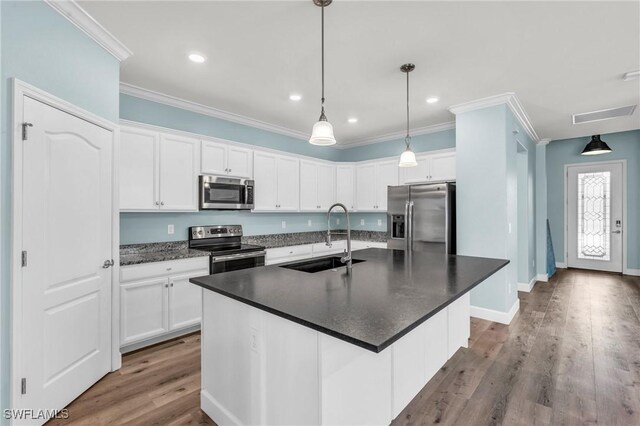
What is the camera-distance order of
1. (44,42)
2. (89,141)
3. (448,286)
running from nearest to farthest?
(448,286), (44,42), (89,141)

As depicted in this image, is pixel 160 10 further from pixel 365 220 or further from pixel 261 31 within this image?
pixel 365 220

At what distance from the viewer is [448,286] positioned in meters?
1.76

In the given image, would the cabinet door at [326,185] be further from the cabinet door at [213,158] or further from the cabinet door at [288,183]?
the cabinet door at [213,158]

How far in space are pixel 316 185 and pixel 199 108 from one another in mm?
2141

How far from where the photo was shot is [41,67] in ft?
6.34

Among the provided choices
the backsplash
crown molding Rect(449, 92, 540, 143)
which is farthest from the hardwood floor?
crown molding Rect(449, 92, 540, 143)

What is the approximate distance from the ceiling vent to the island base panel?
4119 millimetres

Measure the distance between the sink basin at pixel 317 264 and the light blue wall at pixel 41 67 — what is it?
67.1 inches

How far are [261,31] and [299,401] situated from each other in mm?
2476

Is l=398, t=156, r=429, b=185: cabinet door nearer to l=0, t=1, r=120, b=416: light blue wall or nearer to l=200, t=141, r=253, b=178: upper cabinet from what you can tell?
l=200, t=141, r=253, b=178: upper cabinet

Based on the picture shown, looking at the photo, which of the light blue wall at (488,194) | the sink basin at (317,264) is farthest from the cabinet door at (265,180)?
the light blue wall at (488,194)

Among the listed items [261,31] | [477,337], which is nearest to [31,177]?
[261,31]

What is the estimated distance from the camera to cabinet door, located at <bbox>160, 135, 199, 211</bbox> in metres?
3.39

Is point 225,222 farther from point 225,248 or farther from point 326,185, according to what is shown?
point 326,185
